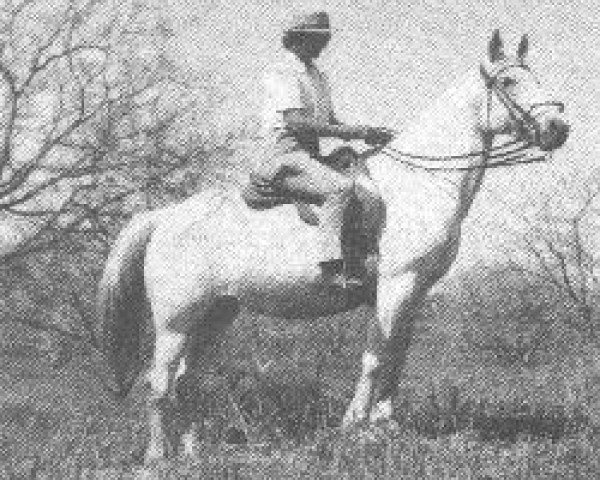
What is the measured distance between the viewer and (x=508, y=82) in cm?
832

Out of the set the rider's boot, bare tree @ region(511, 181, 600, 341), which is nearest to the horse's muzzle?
the rider's boot

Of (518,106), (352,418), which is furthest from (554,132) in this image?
(352,418)

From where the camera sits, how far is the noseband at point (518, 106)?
7961mm

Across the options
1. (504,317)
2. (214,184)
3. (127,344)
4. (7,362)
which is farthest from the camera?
(504,317)

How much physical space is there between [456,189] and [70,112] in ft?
29.9

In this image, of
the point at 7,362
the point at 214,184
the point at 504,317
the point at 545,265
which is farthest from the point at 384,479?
the point at 504,317

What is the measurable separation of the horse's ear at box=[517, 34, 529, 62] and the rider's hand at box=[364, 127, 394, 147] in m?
1.26

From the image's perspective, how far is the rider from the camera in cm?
846

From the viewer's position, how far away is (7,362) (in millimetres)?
30547

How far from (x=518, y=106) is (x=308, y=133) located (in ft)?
5.84

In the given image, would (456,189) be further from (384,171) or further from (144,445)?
(144,445)

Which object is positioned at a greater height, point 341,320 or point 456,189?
point 456,189

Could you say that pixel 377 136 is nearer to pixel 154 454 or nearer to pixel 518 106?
pixel 518 106

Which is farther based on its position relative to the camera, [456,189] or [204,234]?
[204,234]
